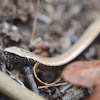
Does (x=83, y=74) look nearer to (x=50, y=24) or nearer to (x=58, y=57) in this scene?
(x=58, y=57)

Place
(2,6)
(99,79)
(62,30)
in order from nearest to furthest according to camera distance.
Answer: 1. (99,79)
2. (2,6)
3. (62,30)

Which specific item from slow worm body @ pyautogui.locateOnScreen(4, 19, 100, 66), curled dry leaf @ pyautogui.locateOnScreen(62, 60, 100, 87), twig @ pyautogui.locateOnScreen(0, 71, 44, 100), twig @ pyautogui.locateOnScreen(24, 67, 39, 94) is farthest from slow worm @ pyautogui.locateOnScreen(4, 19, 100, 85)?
curled dry leaf @ pyautogui.locateOnScreen(62, 60, 100, 87)

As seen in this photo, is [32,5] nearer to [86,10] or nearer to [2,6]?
[2,6]

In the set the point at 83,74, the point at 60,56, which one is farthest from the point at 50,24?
the point at 83,74

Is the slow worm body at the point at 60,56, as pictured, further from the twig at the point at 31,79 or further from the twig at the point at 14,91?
the twig at the point at 14,91

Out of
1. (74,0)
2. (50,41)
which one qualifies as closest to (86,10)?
(74,0)
